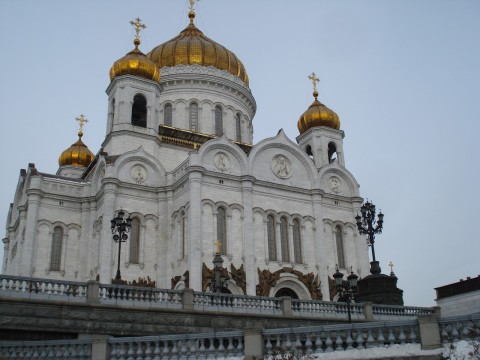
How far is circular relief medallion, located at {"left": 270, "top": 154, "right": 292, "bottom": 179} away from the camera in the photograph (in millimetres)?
35844

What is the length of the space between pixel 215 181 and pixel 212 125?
30.7 feet

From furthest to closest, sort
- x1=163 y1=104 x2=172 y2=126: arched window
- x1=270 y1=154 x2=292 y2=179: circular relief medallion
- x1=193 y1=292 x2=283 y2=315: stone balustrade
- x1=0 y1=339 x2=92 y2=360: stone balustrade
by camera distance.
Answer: x1=163 y1=104 x2=172 y2=126: arched window < x1=270 y1=154 x2=292 y2=179: circular relief medallion < x1=193 y1=292 x2=283 y2=315: stone balustrade < x1=0 y1=339 x2=92 y2=360: stone balustrade

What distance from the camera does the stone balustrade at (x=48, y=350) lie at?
1367 cm

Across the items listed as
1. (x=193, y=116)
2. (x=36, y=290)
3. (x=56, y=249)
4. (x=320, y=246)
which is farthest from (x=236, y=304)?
(x=193, y=116)

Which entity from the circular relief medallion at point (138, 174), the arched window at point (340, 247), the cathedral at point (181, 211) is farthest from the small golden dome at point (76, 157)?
the arched window at point (340, 247)

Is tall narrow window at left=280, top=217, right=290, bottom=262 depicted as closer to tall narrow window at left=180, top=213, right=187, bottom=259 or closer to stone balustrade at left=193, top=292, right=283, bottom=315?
tall narrow window at left=180, top=213, right=187, bottom=259

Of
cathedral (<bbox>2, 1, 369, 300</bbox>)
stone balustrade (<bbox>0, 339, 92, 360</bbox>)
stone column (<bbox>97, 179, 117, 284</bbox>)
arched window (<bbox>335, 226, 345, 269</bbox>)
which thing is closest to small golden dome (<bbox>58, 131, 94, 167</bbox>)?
cathedral (<bbox>2, 1, 369, 300</bbox>)

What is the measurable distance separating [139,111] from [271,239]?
12820 millimetres

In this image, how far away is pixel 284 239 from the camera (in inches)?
1346

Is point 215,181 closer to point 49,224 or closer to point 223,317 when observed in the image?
point 49,224

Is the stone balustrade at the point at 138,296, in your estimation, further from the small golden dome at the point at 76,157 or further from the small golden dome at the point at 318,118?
the small golden dome at the point at 76,157

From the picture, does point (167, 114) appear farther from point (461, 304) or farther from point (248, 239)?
point (461, 304)

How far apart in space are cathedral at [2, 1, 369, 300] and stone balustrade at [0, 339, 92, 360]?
14940 millimetres

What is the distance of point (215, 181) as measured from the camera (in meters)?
32.8
